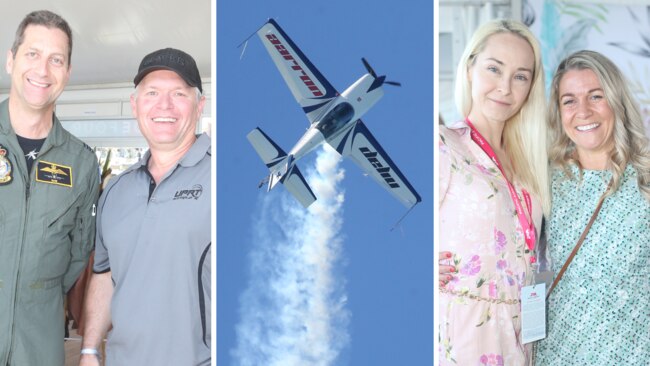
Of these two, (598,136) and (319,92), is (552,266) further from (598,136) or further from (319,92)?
(319,92)

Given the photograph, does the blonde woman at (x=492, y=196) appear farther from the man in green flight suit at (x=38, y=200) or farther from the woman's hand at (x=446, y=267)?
the man in green flight suit at (x=38, y=200)

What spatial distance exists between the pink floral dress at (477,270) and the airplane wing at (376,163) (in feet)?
1.37

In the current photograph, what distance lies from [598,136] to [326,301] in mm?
973

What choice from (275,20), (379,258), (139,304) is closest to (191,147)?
(139,304)

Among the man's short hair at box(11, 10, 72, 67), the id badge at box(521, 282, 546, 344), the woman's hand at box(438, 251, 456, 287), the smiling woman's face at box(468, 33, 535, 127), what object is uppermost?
the man's short hair at box(11, 10, 72, 67)

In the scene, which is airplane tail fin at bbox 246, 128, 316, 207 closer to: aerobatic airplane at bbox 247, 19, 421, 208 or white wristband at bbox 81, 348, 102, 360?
aerobatic airplane at bbox 247, 19, 421, 208

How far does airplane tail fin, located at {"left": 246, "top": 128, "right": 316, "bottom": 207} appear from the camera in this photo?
82cm

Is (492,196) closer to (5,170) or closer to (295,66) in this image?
(295,66)

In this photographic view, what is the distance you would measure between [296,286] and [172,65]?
59 centimetres

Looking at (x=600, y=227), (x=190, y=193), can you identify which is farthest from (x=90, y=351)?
(x=600, y=227)

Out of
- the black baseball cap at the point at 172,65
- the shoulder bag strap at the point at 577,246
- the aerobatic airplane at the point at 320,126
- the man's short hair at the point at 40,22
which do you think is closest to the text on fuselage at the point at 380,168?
the aerobatic airplane at the point at 320,126

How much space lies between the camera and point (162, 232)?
1085 mm

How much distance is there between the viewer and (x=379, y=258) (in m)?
0.83

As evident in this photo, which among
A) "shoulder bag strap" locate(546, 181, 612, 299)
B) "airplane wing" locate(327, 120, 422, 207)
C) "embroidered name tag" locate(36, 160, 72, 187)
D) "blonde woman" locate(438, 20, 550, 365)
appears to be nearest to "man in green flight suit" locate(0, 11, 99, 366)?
"embroidered name tag" locate(36, 160, 72, 187)
